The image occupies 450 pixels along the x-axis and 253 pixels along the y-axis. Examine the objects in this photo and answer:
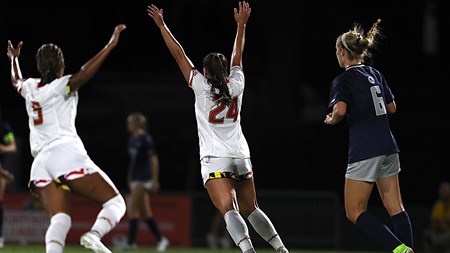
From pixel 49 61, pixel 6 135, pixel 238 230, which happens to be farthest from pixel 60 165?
pixel 6 135

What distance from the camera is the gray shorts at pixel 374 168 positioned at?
9141 millimetres

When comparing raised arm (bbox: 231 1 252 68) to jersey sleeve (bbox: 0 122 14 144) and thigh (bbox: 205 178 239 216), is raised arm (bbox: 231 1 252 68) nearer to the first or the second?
thigh (bbox: 205 178 239 216)

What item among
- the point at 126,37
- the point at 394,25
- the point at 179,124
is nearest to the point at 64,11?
the point at 126,37

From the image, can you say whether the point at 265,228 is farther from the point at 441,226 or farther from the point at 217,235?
Answer: the point at 441,226

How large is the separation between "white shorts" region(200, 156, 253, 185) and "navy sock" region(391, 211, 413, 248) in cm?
145

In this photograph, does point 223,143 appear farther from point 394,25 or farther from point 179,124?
point 394,25

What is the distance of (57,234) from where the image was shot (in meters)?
9.33

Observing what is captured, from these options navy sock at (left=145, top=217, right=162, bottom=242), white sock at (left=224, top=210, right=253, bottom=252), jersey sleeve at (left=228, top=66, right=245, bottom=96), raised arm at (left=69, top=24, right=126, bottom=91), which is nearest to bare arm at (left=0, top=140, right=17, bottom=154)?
navy sock at (left=145, top=217, right=162, bottom=242)

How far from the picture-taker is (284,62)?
88.4 ft

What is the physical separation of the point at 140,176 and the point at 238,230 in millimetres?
7910

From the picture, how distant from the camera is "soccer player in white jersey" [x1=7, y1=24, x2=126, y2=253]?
9.39 m

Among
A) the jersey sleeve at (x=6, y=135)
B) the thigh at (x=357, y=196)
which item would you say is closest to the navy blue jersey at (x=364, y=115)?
the thigh at (x=357, y=196)

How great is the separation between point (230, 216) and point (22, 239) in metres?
10.3

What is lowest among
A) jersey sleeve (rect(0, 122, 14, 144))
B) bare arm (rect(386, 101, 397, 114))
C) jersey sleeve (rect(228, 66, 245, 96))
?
jersey sleeve (rect(0, 122, 14, 144))
